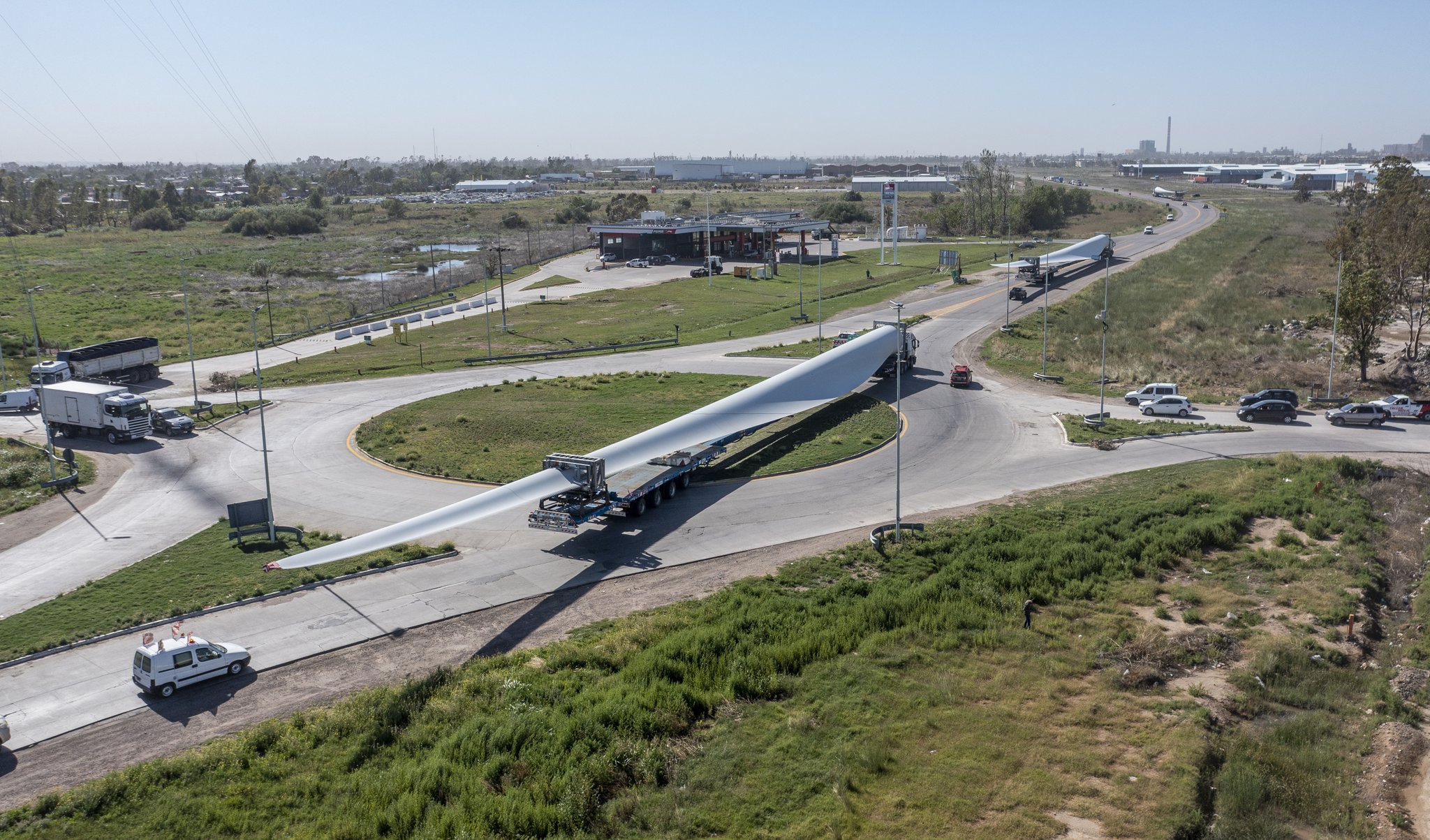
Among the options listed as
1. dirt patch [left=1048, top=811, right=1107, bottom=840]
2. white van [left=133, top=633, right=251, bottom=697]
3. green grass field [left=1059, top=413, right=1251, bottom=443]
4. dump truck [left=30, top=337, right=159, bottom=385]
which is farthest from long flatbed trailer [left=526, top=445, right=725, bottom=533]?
dump truck [left=30, top=337, right=159, bottom=385]

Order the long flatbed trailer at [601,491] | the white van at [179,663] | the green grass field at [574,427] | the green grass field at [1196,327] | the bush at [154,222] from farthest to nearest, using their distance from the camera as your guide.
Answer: the bush at [154,222], the green grass field at [1196,327], the green grass field at [574,427], the long flatbed trailer at [601,491], the white van at [179,663]

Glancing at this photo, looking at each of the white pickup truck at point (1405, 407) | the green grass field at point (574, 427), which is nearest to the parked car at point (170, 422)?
the green grass field at point (574, 427)

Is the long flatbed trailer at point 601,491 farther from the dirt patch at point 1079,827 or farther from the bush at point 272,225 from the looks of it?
the bush at point 272,225

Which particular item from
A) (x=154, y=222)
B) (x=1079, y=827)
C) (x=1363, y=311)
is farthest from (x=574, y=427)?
(x=154, y=222)

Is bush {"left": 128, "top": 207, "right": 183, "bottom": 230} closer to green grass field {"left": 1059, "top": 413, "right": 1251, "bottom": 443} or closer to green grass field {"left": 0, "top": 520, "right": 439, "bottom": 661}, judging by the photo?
green grass field {"left": 0, "top": 520, "right": 439, "bottom": 661}

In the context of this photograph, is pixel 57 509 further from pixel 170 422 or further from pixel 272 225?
pixel 272 225
